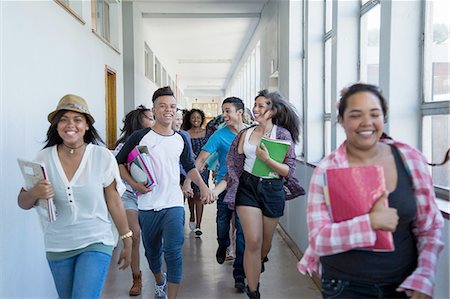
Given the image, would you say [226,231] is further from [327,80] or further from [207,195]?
[327,80]

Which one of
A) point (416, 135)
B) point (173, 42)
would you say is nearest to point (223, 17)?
point (173, 42)

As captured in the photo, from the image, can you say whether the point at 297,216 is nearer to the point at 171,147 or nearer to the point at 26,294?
the point at 171,147

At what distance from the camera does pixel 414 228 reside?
164 centimetres

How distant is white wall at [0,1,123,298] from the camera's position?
2818mm

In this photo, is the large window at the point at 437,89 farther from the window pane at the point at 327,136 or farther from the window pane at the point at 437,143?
the window pane at the point at 327,136

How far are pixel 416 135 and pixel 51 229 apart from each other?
2.20m

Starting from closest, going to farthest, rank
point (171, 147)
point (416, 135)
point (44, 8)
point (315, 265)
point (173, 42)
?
point (315, 265) < point (416, 135) < point (171, 147) < point (44, 8) < point (173, 42)

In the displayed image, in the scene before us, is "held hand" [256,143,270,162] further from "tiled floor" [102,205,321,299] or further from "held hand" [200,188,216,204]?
"tiled floor" [102,205,321,299]

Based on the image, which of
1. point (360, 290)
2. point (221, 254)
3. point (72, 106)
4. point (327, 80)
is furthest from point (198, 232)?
point (360, 290)

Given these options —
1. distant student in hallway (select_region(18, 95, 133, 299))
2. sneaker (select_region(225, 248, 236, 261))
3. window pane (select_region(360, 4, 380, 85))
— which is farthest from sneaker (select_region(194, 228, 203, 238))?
distant student in hallway (select_region(18, 95, 133, 299))

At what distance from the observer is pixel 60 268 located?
2.25 metres

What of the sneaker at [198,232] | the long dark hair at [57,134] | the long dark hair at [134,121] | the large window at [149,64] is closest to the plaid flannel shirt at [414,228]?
the long dark hair at [57,134]

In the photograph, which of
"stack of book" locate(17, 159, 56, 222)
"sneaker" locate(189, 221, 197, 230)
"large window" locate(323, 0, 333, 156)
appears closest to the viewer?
"stack of book" locate(17, 159, 56, 222)

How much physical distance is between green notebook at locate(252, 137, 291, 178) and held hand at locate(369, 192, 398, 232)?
1746mm
